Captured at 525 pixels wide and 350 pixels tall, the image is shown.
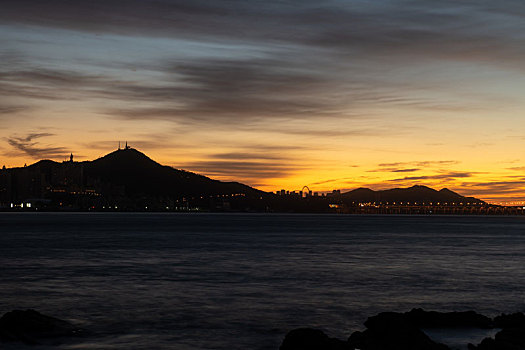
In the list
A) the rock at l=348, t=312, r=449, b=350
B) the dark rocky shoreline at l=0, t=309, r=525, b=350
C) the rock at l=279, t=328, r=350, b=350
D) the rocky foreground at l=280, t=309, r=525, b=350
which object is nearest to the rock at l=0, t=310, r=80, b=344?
the dark rocky shoreline at l=0, t=309, r=525, b=350

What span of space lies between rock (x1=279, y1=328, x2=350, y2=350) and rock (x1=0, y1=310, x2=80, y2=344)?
8.69m

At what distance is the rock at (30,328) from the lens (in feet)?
72.9

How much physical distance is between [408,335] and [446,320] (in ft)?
16.5

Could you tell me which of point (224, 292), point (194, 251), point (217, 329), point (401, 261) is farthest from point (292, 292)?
point (194, 251)

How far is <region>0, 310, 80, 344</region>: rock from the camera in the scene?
72.9 feet

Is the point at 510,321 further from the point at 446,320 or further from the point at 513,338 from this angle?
the point at 513,338

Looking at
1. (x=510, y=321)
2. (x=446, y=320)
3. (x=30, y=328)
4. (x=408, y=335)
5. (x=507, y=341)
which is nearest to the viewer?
(x=507, y=341)

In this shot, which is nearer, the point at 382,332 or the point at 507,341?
the point at 507,341

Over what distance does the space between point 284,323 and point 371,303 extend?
7.40 metres

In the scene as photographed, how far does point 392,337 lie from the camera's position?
70.8 ft

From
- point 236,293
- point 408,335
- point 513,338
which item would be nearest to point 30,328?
point 408,335

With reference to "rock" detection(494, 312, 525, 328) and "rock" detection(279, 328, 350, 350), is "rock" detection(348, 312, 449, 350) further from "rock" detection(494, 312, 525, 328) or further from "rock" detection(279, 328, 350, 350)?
"rock" detection(494, 312, 525, 328)

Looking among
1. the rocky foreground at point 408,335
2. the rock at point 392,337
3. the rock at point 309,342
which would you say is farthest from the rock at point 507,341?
the rock at point 309,342

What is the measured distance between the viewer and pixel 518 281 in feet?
145
